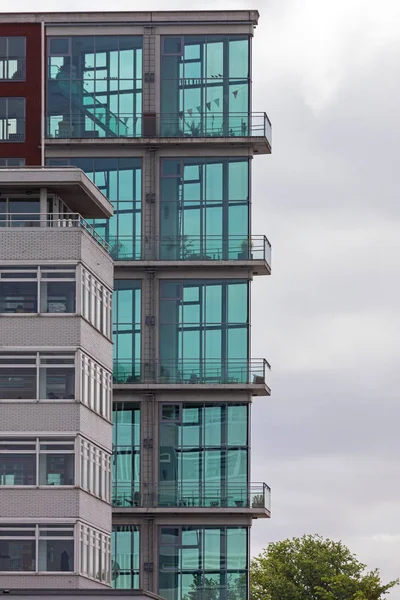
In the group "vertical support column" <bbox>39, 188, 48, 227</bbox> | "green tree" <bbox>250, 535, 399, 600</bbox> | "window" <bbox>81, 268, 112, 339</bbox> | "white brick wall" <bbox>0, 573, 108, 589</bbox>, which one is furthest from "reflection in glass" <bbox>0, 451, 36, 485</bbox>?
"green tree" <bbox>250, 535, 399, 600</bbox>

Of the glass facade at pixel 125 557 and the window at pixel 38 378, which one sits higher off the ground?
the window at pixel 38 378

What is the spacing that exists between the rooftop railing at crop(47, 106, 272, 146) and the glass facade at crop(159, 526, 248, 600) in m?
21.6

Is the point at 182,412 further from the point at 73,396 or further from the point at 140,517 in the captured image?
the point at 73,396

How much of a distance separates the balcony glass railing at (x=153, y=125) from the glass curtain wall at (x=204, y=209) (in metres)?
1.56

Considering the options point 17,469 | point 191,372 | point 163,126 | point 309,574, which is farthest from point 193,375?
point 309,574

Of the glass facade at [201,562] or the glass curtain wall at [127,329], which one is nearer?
the glass facade at [201,562]

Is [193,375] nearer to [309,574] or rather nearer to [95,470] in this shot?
[95,470]

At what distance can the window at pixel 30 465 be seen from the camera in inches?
3396

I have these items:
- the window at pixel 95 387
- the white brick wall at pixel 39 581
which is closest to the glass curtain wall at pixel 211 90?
the window at pixel 95 387

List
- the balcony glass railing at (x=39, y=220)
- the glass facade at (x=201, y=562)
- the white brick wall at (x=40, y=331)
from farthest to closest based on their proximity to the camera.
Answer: the glass facade at (x=201, y=562) < the balcony glass railing at (x=39, y=220) < the white brick wall at (x=40, y=331)

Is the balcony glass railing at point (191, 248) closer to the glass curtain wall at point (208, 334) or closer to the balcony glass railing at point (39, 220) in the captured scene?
the glass curtain wall at point (208, 334)

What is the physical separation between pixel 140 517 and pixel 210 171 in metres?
19.2

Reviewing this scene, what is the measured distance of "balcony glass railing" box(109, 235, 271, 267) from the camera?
110 m

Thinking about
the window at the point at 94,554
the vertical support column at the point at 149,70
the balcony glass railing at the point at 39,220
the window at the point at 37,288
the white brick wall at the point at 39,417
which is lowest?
the window at the point at 94,554
